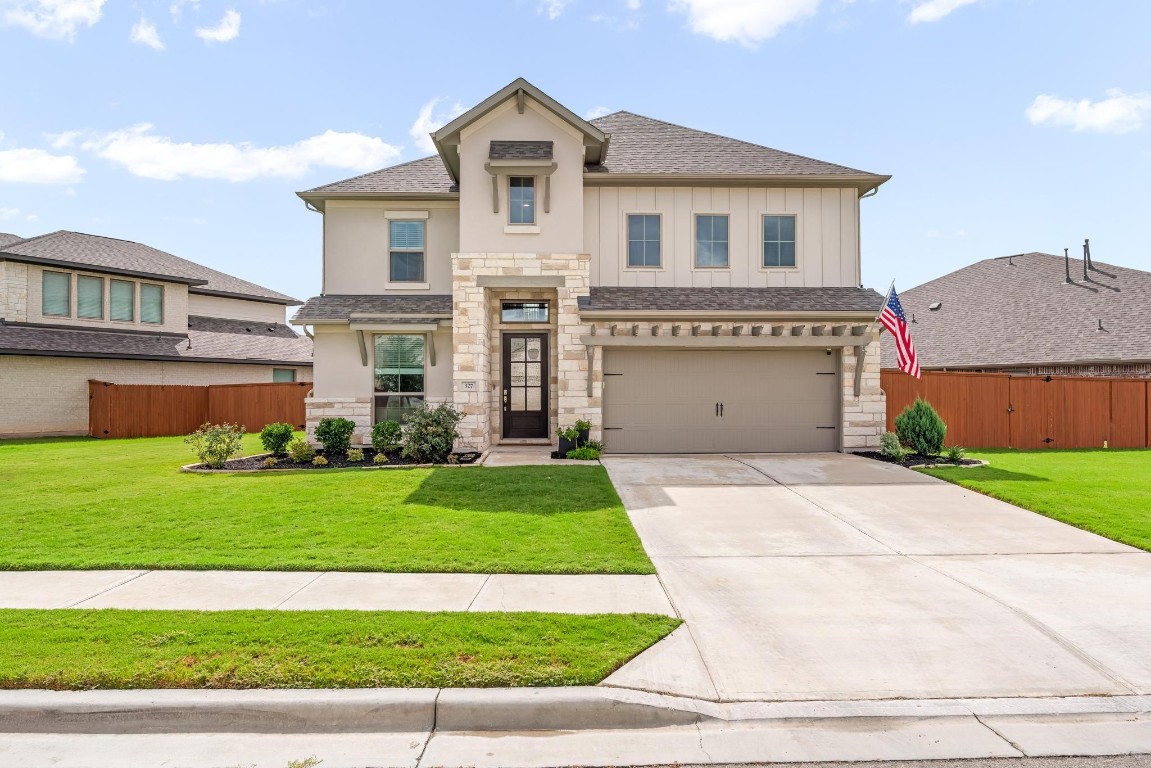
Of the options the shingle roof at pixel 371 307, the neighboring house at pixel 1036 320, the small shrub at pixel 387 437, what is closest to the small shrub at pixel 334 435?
the small shrub at pixel 387 437

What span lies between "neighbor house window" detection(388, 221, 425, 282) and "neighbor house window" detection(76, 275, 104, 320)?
15094 mm

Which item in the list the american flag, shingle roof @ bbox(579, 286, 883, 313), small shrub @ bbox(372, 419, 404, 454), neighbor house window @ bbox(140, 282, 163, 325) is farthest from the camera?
neighbor house window @ bbox(140, 282, 163, 325)

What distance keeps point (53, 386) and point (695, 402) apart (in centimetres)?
2131

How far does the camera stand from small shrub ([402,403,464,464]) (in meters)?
13.0

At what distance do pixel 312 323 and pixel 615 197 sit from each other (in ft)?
24.9

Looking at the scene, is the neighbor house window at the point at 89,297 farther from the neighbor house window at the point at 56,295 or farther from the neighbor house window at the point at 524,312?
the neighbor house window at the point at 524,312

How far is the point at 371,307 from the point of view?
15.1m

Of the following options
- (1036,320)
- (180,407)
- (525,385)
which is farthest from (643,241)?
(180,407)

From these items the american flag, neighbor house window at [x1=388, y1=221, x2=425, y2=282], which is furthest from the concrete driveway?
neighbor house window at [x1=388, y1=221, x2=425, y2=282]

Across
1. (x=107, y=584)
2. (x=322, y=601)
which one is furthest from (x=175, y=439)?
(x=322, y=601)

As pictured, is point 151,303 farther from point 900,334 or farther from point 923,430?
point 923,430

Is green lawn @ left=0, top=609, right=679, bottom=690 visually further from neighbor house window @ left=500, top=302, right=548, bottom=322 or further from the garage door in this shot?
neighbor house window @ left=500, top=302, right=548, bottom=322

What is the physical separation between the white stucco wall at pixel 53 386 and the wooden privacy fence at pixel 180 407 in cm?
47

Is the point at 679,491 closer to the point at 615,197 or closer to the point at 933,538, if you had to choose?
the point at 933,538
